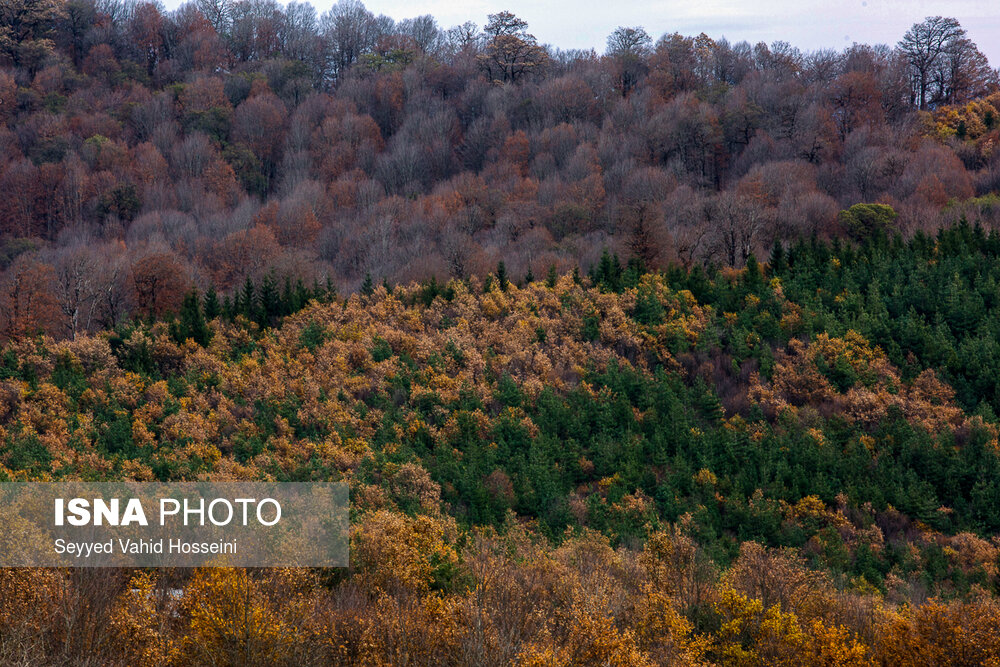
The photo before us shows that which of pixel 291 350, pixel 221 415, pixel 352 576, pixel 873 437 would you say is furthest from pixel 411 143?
pixel 352 576

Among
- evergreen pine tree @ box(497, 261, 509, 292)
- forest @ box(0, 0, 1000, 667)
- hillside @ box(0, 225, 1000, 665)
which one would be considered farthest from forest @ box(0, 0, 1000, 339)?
hillside @ box(0, 225, 1000, 665)

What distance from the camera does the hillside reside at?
15.3m

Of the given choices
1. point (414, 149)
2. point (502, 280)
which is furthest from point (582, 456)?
point (414, 149)

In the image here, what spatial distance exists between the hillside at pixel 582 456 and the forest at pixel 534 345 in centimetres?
14

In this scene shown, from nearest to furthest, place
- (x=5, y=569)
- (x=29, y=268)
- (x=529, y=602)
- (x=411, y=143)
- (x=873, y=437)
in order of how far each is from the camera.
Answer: (x=5, y=569)
(x=529, y=602)
(x=873, y=437)
(x=29, y=268)
(x=411, y=143)

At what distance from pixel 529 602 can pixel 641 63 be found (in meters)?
77.8

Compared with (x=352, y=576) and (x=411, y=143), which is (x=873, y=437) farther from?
(x=411, y=143)

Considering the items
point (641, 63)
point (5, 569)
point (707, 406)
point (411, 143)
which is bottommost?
point (707, 406)

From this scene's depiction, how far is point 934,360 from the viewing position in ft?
117

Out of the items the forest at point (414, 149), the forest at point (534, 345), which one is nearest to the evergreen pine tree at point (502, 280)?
the forest at point (534, 345)

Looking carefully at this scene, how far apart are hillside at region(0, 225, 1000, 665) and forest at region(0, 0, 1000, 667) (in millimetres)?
142

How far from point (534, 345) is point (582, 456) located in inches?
296

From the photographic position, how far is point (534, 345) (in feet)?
127

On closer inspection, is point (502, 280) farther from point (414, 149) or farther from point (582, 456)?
point (414, 149)
